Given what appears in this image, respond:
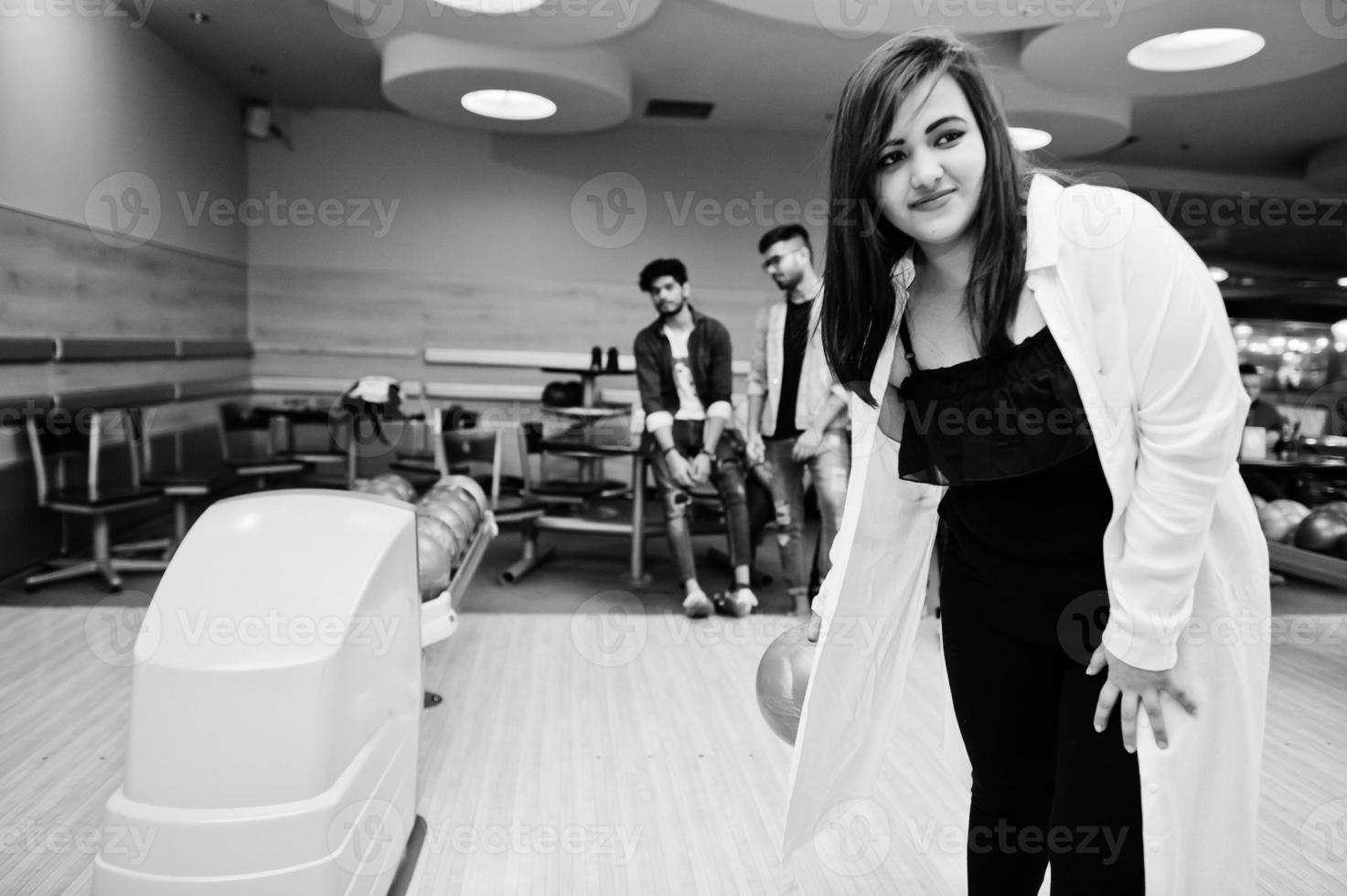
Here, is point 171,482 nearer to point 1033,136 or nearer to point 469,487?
point 469,487

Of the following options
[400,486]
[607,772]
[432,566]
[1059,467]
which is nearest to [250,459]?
[400,486]

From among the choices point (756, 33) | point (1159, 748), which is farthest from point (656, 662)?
point (756, 33)

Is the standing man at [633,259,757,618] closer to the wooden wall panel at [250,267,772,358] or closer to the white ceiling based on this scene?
the white ceiling

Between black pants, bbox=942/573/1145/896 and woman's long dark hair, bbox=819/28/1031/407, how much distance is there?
1.17ft

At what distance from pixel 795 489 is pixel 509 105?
3727 mm

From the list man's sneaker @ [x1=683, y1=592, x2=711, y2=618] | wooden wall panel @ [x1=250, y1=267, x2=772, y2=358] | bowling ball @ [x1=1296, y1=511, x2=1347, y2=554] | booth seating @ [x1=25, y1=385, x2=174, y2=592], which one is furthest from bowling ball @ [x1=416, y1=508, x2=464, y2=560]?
wooden wall panel @ [x1=250, y1=267, x2=772, y2=358]

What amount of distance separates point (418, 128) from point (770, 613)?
558 centimetres

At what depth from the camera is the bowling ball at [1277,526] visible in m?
4.33

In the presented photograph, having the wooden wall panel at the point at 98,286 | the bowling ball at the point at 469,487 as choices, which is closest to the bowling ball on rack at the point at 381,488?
the bowling ball at the point at 469,487

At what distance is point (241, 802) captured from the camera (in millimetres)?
1268

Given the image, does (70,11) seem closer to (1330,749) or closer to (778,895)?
(778,895)

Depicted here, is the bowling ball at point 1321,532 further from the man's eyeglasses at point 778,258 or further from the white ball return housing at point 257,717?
the white ball return housing at point 257,717

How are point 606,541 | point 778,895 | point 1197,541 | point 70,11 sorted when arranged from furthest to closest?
point 606,541 < point 70,11 < point 778,895 < point 1197,541

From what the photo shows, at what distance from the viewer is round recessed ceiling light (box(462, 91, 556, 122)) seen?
5977 mm
